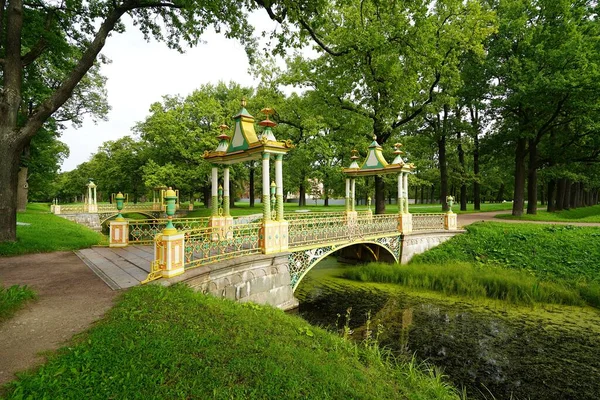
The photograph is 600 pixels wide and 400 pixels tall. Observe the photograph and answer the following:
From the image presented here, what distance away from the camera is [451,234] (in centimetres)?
1641

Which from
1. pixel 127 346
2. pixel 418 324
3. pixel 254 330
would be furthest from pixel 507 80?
pixel 127 346

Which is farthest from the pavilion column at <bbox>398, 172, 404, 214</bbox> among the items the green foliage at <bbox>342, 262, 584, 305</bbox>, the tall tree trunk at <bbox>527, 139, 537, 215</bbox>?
the tall tree trunk at <bbox>527, 139, 537, 215</bbox>

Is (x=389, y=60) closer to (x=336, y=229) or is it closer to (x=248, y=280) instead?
(x=336, y=229)

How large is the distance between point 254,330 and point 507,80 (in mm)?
22777

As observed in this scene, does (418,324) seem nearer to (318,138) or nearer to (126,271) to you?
(126,271)

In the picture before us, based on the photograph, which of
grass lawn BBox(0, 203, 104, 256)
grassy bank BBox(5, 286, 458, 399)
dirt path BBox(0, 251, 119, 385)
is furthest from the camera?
grass lawn BBox(0, 203, 104, 256)

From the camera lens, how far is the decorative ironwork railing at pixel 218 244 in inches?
292

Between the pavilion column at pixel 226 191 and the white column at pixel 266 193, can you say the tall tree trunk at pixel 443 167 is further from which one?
the white column at pixel 266 193

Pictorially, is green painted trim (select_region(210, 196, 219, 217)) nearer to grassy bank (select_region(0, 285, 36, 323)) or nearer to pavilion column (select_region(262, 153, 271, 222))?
pavilion column (select_region(262, 153, 271, 222))

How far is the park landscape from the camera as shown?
418cm

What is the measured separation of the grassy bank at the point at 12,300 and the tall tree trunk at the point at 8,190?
18.8ft

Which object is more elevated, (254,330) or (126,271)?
(126,271)

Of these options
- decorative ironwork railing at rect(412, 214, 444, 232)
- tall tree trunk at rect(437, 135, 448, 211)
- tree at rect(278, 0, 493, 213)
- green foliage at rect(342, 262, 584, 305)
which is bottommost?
green foliage at rect(342, 262, 584, 305)

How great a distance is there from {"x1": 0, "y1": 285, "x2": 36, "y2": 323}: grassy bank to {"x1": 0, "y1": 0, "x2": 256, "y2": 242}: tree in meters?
5.97
